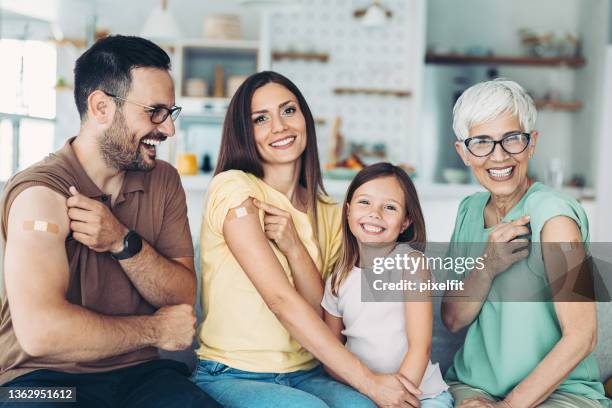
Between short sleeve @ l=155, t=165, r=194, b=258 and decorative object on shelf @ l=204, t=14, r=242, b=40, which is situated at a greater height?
decorative object on shelf @ l=204, t=14, r=242, b=40

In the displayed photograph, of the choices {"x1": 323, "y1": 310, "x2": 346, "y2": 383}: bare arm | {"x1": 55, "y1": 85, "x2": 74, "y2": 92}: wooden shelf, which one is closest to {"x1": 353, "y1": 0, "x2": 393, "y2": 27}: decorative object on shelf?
{"x1": 55, "y1": 85, "x2": 74, "y2": 92}: wooden shelf

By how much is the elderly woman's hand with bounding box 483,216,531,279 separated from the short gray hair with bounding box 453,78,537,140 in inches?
10.6

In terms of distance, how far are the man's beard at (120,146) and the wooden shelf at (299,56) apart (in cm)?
486

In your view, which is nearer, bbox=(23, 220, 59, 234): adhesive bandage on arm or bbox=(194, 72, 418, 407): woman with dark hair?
bbox=(23, 220, 59, 234): adhesive bandage on arm

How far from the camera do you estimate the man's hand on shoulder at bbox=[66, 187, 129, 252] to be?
170cm

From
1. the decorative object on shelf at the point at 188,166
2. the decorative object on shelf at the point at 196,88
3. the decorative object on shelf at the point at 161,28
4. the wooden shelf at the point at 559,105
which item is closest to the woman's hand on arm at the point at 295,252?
the decorative object on shelf at the point at 161,28

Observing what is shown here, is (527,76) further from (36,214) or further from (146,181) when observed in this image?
(36,214)

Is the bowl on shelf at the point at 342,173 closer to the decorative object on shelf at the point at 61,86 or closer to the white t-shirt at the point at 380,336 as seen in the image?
the white t-shirt at the point at 380,336

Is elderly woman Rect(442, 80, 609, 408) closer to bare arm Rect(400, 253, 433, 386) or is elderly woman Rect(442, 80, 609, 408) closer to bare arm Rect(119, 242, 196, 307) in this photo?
bare arm Rect(400, 253, 433, 386)

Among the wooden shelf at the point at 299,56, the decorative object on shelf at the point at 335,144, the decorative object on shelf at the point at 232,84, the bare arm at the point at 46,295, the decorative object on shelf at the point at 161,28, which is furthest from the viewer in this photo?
the decorative object on shelf at the point at 232,84

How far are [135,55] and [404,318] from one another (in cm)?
103

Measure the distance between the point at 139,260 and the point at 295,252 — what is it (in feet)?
1.39

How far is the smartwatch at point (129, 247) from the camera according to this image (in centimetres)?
179

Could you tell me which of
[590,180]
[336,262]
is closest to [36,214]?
[336,262]
